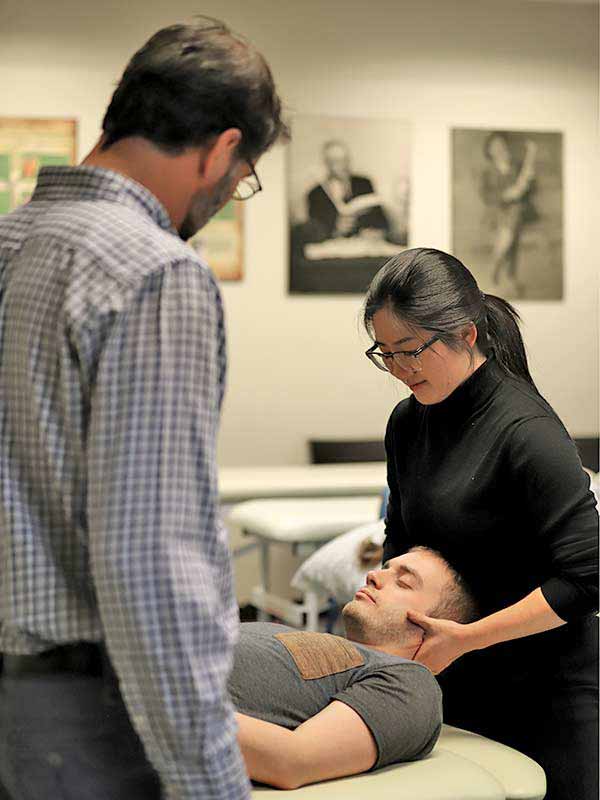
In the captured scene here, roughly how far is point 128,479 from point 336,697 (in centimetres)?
78

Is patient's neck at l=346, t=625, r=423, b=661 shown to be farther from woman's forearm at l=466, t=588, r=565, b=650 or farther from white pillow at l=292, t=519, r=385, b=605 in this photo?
white pillow at l=292, t=519, r=385, b=605

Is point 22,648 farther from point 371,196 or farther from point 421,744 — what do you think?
point 371,196

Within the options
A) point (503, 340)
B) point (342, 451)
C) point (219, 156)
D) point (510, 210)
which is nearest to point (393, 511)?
point (503, 340)

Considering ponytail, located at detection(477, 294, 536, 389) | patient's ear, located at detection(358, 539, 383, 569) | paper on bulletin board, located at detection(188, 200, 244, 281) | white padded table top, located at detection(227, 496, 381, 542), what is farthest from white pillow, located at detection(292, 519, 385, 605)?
paper on bulletin board, located at detection(188, 200, 244, 281)

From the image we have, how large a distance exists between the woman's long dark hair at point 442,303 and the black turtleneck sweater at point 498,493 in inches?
2.3

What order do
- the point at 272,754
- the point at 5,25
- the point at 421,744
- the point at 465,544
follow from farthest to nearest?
the point at 5,25, the point at 465,544, the point at 421,744, the point at 272,754

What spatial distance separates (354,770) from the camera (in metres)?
1.54

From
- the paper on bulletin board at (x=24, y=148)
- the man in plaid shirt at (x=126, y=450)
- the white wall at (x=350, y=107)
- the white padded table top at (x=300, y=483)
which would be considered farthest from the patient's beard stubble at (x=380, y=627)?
the paper on bulletin board at (x=24, y=148)

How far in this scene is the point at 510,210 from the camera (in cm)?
586

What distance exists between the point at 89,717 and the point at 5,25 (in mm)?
5045

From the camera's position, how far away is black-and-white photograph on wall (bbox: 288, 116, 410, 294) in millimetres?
5621

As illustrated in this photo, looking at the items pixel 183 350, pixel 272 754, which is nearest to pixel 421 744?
pixel 272 754

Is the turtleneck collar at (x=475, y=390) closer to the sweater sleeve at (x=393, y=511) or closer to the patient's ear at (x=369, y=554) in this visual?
the sweater sleeve at (x=393, y=511)

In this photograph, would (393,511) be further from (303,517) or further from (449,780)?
(303,517)
